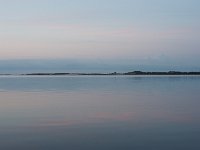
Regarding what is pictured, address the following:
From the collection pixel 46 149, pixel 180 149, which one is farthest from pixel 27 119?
pixel 180 149

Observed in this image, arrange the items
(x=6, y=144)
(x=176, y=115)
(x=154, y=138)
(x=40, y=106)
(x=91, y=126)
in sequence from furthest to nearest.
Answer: (x=40, y=106)
(x=176, y=115)
(x=91, y=126)
(x=154, y=138)
(x=6, y=144)

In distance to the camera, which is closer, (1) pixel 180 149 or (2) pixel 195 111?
(1) pixel 180 149

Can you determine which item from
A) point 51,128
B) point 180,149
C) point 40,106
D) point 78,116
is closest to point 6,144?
point 51,128

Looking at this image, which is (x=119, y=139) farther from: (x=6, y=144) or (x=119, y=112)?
(x=119, y=112)

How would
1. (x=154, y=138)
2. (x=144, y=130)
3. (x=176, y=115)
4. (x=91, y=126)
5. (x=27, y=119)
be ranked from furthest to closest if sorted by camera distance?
(x=176, y=115) → (x=27, y=119) → (x=91, y=126) → (x=144, y=130) → (x=154, y=138)

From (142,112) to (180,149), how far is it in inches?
253

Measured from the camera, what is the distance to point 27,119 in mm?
12516

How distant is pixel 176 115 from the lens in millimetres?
13422

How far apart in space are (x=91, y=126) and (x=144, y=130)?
5.22ft

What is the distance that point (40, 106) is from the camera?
16734 mm

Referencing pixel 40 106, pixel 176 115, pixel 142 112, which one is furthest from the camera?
pixel 40 106

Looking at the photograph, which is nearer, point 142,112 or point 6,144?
point 6,144

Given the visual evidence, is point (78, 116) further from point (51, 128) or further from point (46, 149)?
point (46, 149)

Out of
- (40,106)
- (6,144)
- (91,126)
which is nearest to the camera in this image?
(6,144)
